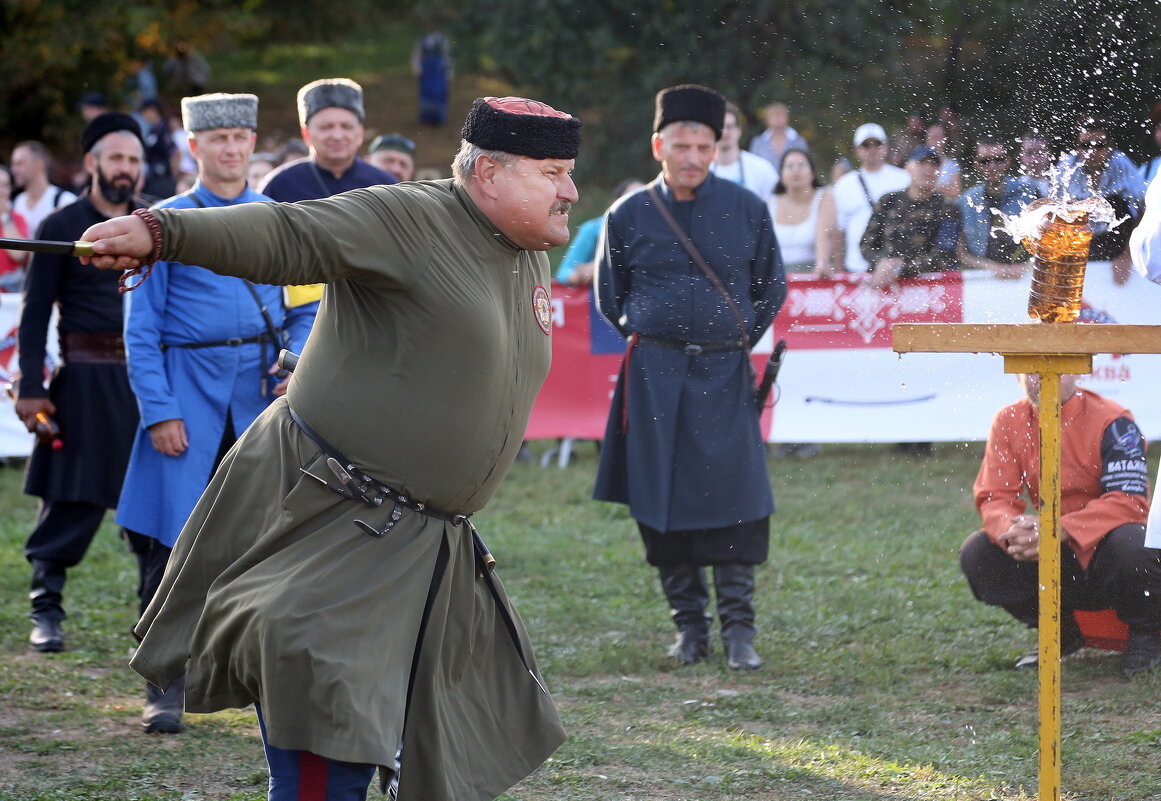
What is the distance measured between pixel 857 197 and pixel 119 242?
7.92m

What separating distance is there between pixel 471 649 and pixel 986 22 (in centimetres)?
1465

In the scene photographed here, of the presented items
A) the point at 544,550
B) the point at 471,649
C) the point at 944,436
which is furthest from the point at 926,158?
the point at 471,649

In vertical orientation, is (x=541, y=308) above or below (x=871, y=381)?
above

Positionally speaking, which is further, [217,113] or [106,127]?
[106,127]

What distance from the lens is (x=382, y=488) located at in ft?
10.0

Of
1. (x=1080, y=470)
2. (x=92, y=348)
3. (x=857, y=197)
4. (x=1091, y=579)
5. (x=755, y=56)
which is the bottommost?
(x=1091, y=579)

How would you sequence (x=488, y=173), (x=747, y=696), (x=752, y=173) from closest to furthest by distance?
(x=488, y=173) < (x=747, y=696) < (x=752, y=173)

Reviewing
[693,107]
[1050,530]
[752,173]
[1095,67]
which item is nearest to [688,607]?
[693,107]

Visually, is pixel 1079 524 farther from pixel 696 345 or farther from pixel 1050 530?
pixel 1050 530

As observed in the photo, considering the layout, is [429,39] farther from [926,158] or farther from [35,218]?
[926,158]

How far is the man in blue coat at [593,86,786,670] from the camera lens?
5613 mm

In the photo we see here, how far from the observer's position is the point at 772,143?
12297 mm

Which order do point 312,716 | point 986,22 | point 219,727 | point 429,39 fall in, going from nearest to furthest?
point 312,716 → point 219,727 → point 986,22 → point 429,39

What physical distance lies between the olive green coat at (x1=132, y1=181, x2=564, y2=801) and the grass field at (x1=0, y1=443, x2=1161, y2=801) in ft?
3.81
